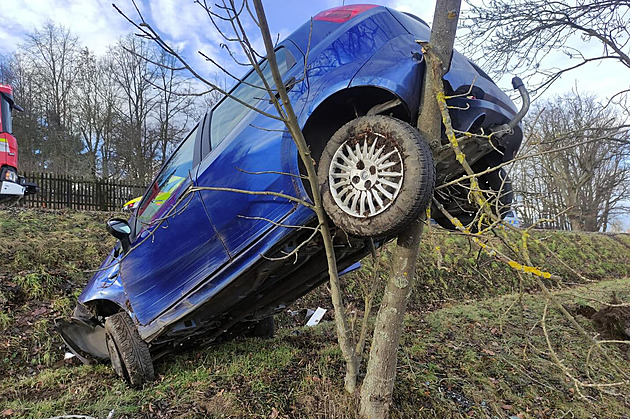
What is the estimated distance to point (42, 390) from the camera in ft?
9.55

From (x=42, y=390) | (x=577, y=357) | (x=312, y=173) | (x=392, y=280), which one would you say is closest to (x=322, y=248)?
(x=392, y=280)

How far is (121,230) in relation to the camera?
3080 millimetres

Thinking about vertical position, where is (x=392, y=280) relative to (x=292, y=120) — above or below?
below

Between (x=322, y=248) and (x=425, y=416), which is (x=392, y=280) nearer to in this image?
(x=322, y=248)

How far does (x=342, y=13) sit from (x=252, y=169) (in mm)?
1208

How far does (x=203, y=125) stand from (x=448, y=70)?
189cm

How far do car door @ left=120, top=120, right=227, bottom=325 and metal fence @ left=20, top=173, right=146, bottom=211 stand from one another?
9524 mm

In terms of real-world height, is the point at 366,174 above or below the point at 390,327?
above

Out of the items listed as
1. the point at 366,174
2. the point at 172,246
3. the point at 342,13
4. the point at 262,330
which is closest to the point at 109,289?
the point at 172,246

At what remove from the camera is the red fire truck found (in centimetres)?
671

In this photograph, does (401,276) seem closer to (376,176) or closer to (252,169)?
(376,176)

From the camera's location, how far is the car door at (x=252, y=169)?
7.53 ft

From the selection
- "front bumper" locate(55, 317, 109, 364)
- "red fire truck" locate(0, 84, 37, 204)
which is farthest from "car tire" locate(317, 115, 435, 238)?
"red fire truck" locate(0, 84, 37, 204)

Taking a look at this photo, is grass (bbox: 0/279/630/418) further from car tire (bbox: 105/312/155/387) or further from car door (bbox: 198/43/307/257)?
car door (bbox: 198/43/307/257)
